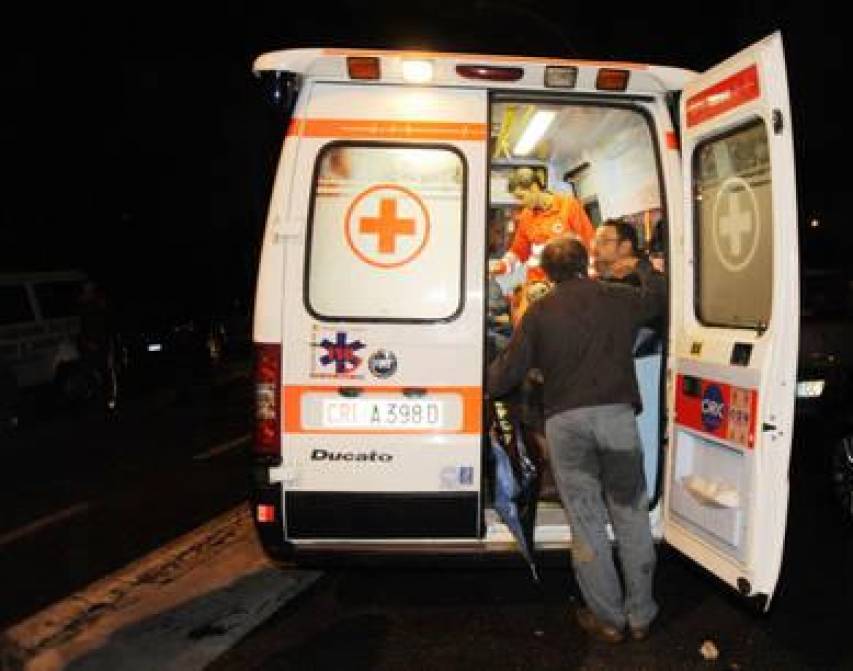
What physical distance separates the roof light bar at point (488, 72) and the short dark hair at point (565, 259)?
0.78 m

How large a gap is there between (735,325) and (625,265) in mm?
1154

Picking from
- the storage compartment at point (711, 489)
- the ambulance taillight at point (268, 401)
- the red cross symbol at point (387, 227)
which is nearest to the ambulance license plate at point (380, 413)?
the ambulance taillight at point (268, 401)

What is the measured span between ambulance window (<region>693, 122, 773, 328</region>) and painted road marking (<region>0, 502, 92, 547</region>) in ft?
16.1

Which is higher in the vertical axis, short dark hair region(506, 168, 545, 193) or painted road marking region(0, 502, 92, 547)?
short dark hair region(506, 168, 545, 193)

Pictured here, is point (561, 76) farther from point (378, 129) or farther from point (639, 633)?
point (639, 633)

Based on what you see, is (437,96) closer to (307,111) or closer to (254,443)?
(307,111)

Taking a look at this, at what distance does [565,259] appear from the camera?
159 inches

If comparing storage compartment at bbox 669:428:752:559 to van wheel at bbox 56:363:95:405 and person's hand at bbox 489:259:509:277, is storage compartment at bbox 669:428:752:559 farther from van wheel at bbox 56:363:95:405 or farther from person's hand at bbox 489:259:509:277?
van wheel at bbox 56:363:95:405

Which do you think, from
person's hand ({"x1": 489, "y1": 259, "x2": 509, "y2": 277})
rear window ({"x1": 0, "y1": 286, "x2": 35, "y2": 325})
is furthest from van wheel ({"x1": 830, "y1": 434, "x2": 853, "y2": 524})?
rear window ({"x1": 0, "y1": 286, "x2": 35, "y2": 325})

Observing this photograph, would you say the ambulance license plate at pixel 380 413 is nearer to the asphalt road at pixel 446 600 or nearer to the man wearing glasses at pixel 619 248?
the asphalt road at pixel 446 600

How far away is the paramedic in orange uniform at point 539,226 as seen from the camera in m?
6.04

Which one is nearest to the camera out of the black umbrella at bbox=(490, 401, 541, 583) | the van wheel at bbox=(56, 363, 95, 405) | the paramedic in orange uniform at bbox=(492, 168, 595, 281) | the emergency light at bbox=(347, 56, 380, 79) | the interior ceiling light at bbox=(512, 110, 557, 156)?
the emergency light at bbox=(347, 56, 380, 79)

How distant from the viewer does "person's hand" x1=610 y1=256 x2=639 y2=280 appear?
4.79 m

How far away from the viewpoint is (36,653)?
3854mm
